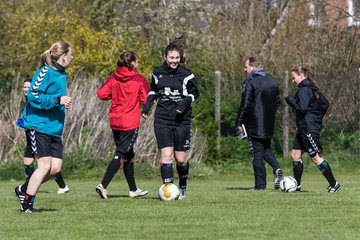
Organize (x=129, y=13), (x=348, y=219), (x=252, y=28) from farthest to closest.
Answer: (x=129, y=13)
(x=252, y=28)
(x=348, y=219)

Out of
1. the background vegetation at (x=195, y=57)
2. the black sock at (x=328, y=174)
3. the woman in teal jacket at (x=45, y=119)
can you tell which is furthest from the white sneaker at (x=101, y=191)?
the background vegetation at (x=195, y=57)

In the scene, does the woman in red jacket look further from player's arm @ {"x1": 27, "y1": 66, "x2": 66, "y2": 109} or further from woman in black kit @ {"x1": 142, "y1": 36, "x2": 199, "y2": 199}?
player's arm @ {"x1": 27, "y1": 66, "x2": 66, "y2": 109}

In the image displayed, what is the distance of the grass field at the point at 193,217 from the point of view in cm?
948

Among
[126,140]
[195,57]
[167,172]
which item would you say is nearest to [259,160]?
[126,140]

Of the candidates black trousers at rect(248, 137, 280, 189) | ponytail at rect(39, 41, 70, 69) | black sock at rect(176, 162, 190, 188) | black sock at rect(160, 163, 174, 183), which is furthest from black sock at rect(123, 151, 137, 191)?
ponytail at rect(39, 41, 70, 69)

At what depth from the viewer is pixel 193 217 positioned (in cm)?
1083

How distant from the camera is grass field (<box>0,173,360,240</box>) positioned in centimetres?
948

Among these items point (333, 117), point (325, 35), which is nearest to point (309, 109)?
point (333, 117)

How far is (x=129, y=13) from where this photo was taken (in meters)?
34.0

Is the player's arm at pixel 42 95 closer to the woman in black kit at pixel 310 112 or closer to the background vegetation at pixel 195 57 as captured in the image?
the woman in black kit at pixel 310 112

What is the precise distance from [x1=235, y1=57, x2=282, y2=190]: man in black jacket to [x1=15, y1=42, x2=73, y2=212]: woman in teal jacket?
4.56 m

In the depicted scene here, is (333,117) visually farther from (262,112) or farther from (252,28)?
(262,112)

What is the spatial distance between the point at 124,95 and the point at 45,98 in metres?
2.83

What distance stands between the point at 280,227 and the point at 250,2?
892 inches
